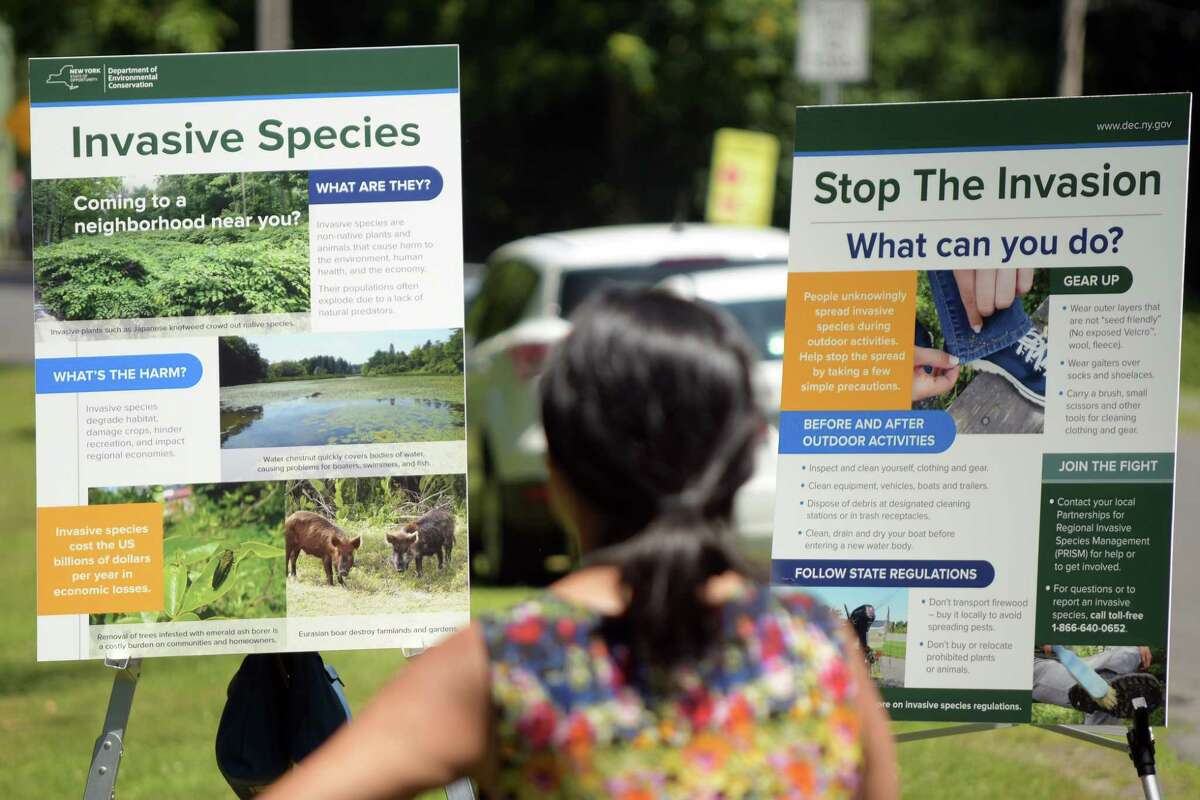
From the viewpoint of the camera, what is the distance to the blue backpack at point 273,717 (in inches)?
145

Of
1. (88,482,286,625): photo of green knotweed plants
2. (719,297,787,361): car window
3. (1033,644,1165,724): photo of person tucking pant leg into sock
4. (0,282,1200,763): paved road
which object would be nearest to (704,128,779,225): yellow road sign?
(0,282,1200,763): paved road

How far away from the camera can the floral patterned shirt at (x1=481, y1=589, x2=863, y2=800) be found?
5.79 ft

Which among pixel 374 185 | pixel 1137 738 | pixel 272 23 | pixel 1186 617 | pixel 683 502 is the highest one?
pixel 272 23

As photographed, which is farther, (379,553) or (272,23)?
(272,23)

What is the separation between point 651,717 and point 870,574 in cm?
194

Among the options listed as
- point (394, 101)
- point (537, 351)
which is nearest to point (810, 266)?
point (394, 101)

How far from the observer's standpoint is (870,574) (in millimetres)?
3633

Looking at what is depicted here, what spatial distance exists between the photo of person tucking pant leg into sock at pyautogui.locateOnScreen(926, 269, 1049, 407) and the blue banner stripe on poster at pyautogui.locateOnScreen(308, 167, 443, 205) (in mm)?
1164

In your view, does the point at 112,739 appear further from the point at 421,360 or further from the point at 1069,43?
the point at 1069,43

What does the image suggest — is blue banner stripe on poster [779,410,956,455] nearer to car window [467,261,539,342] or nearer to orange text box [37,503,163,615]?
orange text box [37,503,163,615]

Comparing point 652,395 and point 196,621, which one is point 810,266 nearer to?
point 196,621

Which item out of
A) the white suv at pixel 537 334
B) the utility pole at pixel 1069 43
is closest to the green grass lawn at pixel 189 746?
the white suv at pixel 537 334

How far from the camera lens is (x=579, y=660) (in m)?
1.79

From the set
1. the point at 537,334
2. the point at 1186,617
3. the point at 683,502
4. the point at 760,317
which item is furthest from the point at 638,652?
the point at 1186,617
